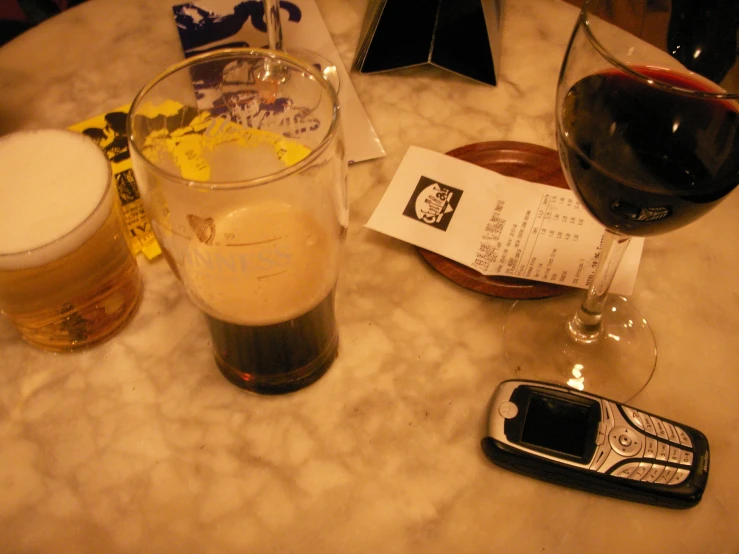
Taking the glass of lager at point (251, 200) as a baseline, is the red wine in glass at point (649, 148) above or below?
above

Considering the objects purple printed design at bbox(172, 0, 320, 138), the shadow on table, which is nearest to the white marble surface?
purple printed design at bbox(172, 0, 320, 138)

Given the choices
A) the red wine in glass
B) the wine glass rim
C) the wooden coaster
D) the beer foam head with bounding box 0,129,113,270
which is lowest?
the wooden coaster

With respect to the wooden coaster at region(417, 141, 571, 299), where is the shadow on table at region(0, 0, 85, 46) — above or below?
below

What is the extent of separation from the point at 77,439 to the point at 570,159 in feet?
1.38

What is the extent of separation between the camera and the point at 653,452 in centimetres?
45

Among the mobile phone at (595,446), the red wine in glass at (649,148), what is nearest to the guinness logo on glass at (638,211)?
the red wine in glass at (649,148)

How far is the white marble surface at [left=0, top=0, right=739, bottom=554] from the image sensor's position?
0.46 m

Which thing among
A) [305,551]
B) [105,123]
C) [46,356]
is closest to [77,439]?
[46,356]

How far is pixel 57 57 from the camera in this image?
775 millimetres

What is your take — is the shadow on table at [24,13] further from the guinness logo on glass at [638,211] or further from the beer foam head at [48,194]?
the guinness logo on glass at [638,211]

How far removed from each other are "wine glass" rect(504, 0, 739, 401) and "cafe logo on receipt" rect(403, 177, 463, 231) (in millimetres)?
156

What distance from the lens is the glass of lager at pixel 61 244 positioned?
485 millimetres

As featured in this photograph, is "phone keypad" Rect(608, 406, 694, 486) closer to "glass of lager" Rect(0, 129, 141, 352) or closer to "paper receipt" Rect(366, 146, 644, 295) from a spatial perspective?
"paper receipt" Rect(366, 146, 644, 295)

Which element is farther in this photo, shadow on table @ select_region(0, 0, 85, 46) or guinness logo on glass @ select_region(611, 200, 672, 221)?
shadow on table @ select_region(0, 0, 85, 46)
